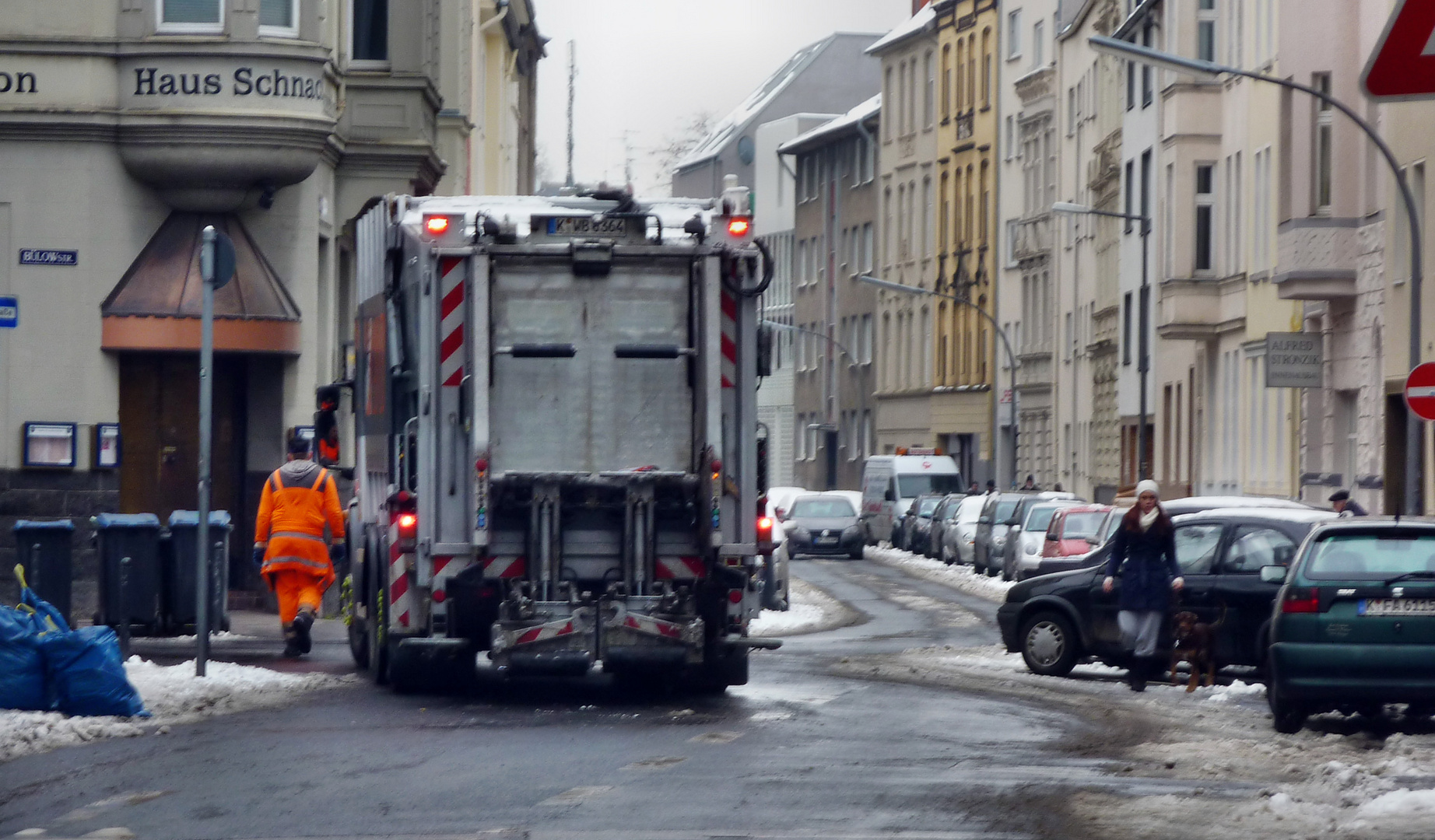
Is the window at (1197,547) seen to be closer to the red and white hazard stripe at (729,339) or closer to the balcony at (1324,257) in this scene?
the red and white hazard stripe at (729,339)

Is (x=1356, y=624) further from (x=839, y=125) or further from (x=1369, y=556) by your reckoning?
(x=839, y=125)

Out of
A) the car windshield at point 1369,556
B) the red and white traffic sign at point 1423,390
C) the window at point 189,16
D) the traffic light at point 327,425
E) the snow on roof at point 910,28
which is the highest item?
the snow on roof at point 910,28

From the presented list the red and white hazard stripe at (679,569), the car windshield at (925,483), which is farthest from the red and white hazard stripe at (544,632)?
the car windshield at (925,483)

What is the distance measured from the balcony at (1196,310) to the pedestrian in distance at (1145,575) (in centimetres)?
2734

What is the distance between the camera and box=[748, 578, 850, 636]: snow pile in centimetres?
2881

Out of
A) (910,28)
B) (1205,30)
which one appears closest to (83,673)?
(1205,30)

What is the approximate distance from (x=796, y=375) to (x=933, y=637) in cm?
7493

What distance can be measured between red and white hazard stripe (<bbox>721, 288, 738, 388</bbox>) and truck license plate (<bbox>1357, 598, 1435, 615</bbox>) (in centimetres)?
403

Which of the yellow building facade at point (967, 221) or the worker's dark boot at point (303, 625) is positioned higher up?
the yellow building facade at point (967, 221)

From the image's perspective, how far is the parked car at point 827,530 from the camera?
185 ft

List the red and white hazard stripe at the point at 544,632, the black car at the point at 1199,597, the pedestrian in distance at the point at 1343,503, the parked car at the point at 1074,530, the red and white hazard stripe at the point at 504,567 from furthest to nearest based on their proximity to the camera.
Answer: the parked car at the point at 1074,530 → the pedestrian in distance at the point at 1343,503 → the black car at the point at 1199,597 → the red and white hazard stripe at the point at 504,567 → the red and white hazard stripe at the point at 544,632

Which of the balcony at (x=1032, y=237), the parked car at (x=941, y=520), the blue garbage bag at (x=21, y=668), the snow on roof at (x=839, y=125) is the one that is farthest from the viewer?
the snow on roof at (x=839, y=125)

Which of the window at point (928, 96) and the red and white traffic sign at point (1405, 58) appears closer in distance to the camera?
the red and white traffic sign at point (1405, 58)

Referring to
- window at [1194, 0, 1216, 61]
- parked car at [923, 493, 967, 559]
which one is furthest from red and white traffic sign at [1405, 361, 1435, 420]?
parked car at [923, 493, 967, 559]
